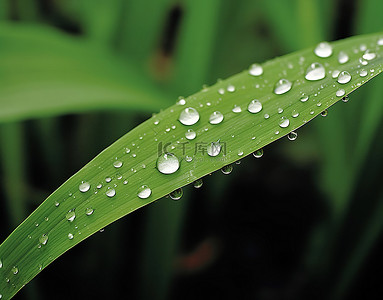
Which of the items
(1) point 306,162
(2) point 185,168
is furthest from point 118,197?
(1) point 306,162

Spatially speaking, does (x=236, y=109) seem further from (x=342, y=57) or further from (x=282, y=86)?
(x=342, y=57)

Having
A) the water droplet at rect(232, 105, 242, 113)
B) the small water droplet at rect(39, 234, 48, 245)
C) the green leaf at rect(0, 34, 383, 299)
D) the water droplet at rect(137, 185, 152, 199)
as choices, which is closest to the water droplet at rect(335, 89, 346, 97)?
the green leaf at rect(0, 34, 383, 299)

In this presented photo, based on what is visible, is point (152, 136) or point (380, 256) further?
point (380, 256)

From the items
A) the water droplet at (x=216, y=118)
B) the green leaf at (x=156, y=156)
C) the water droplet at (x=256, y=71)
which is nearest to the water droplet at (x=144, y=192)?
the green leaf at (x=156, y=156)

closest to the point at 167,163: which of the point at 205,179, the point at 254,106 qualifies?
the point at 254,106

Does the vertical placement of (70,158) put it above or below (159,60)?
below

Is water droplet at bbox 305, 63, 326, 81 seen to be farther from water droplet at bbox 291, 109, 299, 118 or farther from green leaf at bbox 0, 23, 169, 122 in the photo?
green leaf at bbox 0, 23, 169, 122

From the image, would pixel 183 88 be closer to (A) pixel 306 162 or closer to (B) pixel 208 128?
(B) pixel 208 128
